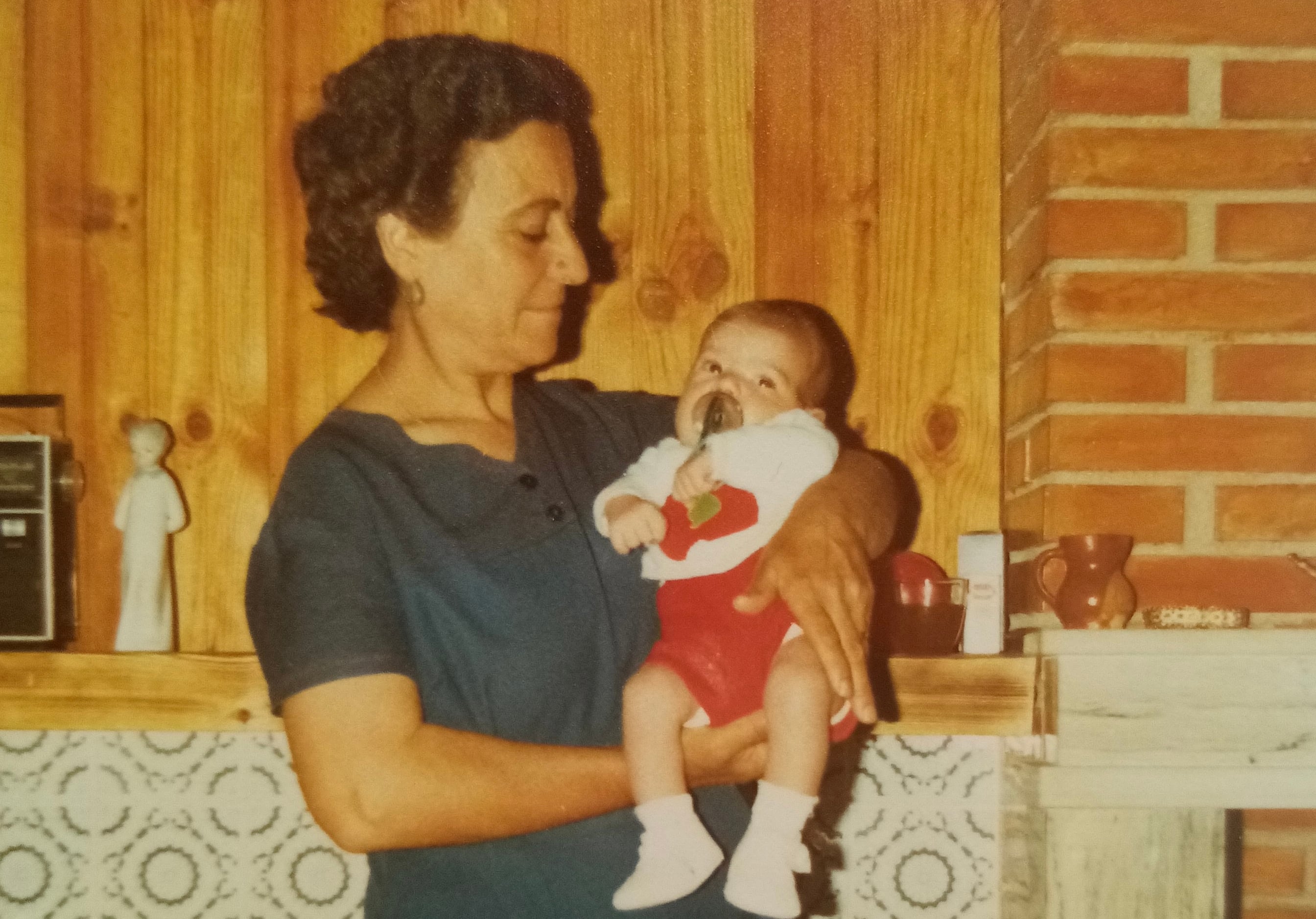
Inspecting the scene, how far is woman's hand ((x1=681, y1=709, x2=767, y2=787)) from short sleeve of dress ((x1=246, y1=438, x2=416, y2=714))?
0.29m

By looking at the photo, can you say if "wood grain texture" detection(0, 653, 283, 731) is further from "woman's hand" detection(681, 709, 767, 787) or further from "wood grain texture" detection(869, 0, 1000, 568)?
"wood grain texture" detection(869, 0, 1000, 568)

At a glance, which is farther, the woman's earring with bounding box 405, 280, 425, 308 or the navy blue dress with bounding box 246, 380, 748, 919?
the woman's earring with bounding box 405, 280, 425, 308

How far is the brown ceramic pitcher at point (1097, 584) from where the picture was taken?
1502 mm

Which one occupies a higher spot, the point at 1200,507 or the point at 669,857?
the point at 1200,507

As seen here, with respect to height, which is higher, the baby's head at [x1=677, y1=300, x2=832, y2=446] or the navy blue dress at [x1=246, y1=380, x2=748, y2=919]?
the baby's head at [x1=677, y1=300, x2=832, y2=446]

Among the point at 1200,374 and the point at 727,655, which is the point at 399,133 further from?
the point at 1200,374

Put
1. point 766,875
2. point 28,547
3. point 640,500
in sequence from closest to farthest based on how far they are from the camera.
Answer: point 766,875 < point 640,500 < point 28,547

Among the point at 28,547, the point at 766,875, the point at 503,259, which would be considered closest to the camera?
the point at 766,875

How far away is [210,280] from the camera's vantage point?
6.07 feet

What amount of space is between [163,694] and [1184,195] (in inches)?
57.0

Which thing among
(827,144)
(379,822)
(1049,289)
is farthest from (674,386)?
(379,822)

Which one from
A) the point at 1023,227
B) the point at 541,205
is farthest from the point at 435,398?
the point at 1023,227

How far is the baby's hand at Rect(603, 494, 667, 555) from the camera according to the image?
4.12ft

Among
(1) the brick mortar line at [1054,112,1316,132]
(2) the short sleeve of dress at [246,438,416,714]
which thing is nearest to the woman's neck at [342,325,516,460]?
(2) the short sleeve of dress at [246,438,416,714]
